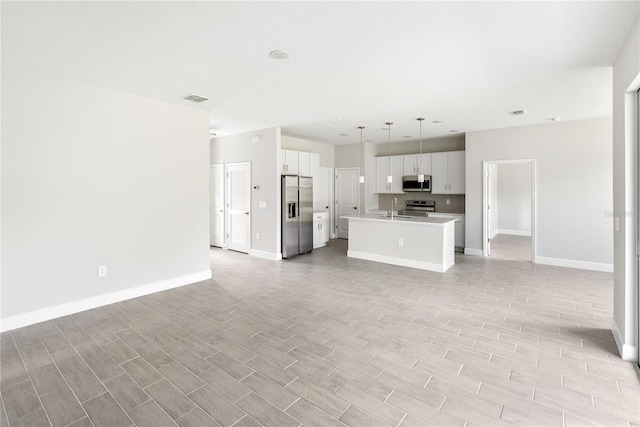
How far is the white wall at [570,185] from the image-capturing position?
5.56 metres

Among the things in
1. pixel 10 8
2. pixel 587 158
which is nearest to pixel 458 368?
pixel 10 8

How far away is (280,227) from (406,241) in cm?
255

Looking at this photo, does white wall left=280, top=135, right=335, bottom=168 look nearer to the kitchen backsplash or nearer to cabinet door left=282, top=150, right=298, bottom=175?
cabinet door left=282, top=150, right=298, bottom=175

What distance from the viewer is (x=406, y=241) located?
5953 millimetres

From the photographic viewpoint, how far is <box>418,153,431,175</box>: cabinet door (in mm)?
7832

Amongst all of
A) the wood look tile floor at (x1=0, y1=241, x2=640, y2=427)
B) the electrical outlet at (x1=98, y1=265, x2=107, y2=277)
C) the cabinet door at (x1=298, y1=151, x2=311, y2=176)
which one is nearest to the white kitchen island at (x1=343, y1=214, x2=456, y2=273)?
the wood look tile floor at (x1=0, y1=241, x2=640, y2=427)

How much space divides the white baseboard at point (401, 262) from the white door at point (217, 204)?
10.8 ft

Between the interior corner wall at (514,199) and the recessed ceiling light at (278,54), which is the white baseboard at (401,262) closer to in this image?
the recessed ceiling light at (278,54)

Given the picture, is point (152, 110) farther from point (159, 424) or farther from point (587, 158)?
point (587, 158)

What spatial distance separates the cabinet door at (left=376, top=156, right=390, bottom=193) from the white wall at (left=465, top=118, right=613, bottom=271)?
2785 mm

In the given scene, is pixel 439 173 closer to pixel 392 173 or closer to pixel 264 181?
pixel 392 173

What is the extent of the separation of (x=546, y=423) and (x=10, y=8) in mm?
4543

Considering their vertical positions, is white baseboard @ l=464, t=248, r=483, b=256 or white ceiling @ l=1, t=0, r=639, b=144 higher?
white ceiling @ l=1, t=0, r=639, b=144

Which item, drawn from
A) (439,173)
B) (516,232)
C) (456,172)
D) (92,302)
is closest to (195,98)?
(92,302)
